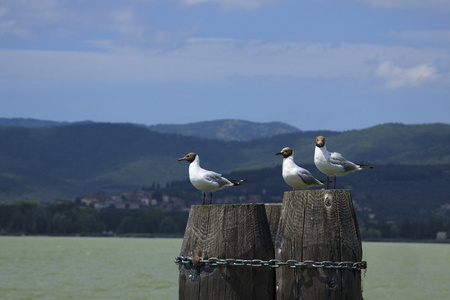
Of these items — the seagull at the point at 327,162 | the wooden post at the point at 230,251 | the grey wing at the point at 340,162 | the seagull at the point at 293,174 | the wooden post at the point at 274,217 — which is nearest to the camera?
the wooden post at the point at 230,251

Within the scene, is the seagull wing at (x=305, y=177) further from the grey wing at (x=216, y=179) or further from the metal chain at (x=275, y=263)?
the metal chain at (x=275, y=263)

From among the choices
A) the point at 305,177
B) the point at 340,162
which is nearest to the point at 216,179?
the point at 305,177

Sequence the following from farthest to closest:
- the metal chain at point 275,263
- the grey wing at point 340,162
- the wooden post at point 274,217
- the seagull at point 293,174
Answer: the grey wing at point 340,162 → the seagull at point 293,174 → the wooden post at point 274,217 → the metal chain at point 275,263

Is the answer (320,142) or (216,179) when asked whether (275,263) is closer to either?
(216,179)

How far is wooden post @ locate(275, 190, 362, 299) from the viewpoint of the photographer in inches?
360

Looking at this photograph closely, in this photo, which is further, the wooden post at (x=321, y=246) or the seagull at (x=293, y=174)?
the seagull at (x=293, y=174)

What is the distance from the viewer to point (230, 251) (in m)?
9.38

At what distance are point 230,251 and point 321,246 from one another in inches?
44.3

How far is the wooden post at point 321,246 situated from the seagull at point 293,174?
178 cm

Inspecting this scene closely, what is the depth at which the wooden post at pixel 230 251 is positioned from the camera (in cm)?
937

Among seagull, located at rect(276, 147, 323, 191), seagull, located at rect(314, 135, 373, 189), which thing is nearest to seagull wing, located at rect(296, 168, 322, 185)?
seagull, located at rect(276, 147, 323, 191)

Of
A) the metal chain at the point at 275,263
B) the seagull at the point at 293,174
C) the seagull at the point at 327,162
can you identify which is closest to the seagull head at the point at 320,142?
the seagull at the point at 327,162

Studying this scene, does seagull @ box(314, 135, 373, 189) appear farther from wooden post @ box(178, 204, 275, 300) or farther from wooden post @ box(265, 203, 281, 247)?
wooden post @ box(178, 204, 275, 300)

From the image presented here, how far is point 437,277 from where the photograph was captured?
117 m
